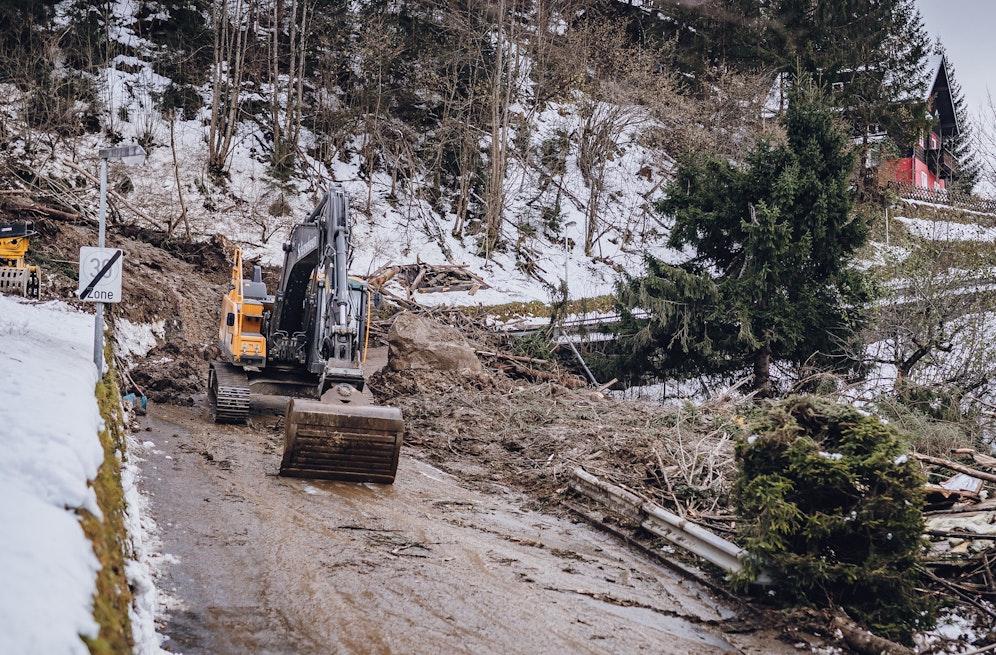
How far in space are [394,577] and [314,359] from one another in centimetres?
629

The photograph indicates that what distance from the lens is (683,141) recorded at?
37.6 metres

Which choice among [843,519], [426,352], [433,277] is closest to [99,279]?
[426,352]

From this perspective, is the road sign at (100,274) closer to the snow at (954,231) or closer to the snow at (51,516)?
the snow at (51,516)

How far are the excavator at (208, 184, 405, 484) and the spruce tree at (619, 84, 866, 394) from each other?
8731 millimetres

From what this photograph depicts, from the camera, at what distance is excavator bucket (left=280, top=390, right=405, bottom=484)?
10.2 meters

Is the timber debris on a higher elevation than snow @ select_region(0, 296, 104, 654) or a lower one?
higher

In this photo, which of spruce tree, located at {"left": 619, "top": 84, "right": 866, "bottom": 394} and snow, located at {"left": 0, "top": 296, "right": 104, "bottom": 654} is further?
spruce tree, located at {"left": 619, "top": 84, "right": 866, "bottom": 394}

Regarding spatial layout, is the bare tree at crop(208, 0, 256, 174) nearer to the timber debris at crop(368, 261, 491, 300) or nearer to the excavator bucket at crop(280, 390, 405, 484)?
the timber debris at crop(368, 261, 491, 300)

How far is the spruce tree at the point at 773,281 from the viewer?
2034 cm

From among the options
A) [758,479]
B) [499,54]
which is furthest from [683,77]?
[758,479]

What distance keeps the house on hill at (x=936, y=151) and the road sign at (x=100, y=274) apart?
41948mm

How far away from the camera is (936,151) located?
51062 mm

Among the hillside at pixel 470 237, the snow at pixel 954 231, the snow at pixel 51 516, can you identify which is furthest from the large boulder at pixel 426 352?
the snow at pixel 954 231

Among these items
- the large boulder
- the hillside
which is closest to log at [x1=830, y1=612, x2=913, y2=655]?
the hillside
